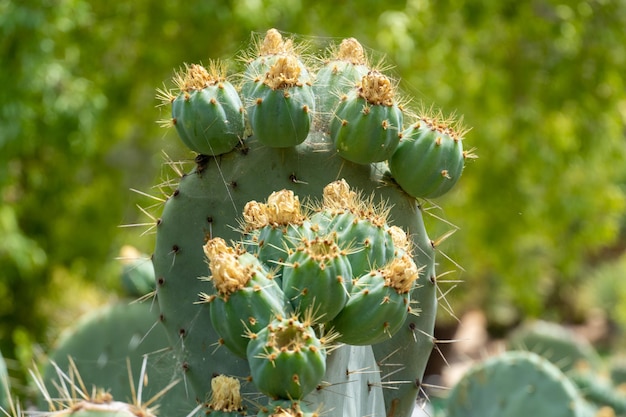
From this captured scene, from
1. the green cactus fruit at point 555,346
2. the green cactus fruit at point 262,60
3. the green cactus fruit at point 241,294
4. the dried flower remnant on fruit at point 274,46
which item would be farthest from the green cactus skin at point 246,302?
the green cactus fruit at point 555,346

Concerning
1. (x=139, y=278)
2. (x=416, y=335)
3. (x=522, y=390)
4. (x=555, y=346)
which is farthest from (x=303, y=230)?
(x=555, y=346)

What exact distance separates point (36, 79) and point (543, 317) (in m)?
12.5

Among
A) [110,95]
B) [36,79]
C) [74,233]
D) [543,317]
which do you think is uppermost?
[36,79]

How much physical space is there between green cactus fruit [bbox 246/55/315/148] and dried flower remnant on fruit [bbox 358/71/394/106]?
12cm

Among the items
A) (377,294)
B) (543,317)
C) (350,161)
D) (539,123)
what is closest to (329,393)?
(377,294)

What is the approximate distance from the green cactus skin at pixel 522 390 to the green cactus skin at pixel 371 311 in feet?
6.80

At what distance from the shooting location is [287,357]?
1483mm

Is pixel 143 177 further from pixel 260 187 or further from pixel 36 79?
pixel 260 187

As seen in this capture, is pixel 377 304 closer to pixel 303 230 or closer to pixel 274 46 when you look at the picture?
pixel 303 230

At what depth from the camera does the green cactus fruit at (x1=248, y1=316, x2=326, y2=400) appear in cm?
149

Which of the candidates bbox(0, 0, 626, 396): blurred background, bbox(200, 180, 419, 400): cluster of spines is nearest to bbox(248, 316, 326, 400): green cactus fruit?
bbox(200, 180, 419, 400): cluster of spines

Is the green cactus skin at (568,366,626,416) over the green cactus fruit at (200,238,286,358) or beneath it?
beneath

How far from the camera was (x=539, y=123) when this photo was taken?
7.69 meters

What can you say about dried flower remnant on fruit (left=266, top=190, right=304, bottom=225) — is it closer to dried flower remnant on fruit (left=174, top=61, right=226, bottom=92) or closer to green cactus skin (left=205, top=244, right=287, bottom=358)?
green cactus skin (left=205, top=244, right=287, bottom=358)
